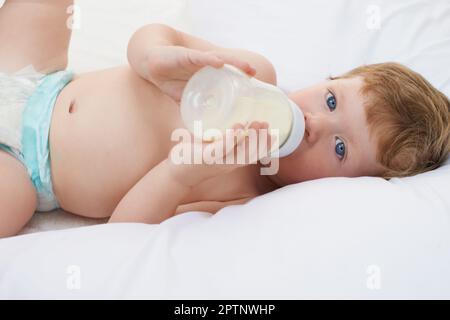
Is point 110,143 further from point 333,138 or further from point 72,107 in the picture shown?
point 333,138

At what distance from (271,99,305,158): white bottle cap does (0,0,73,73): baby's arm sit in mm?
561

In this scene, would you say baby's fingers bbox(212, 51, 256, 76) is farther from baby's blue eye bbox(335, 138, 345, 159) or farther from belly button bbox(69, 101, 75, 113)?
belly button bbox(69, 101, 75, 113)

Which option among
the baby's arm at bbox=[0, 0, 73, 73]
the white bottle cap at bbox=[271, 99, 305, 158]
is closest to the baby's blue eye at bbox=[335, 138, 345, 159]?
the white bottle cap at bbox=[271, 99, 305, 158]

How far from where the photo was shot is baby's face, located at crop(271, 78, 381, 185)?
1.00 metres

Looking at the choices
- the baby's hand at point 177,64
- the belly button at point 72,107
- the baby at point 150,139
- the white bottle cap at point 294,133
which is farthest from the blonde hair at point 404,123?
the belly button at point 72,107

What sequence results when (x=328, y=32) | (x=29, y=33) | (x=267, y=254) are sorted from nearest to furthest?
(x=267, y=254), (x=29, y=33), (x=328, y=32)

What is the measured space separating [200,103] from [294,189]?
0.21m

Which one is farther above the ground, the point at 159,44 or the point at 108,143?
the point at 159,44

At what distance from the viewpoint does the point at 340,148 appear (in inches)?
40.1

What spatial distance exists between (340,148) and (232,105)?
1.08 feet

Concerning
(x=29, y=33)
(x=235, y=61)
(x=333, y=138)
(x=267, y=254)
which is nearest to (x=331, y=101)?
(x=333, y=138)
